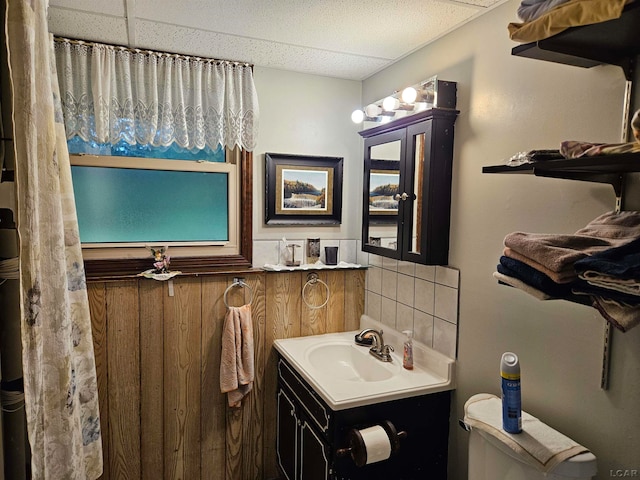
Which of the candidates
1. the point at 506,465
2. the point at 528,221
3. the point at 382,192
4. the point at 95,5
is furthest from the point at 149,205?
the point at 506,465

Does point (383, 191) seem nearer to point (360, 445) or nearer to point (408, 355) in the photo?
point (408, 355)

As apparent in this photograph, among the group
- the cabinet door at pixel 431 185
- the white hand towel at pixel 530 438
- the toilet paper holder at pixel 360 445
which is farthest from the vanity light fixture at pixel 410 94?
the toilet paper holder at pixel 360 445

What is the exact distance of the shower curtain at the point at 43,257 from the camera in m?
0.80

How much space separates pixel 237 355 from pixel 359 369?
63 centimetres

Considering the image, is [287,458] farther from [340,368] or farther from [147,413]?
[147,413]

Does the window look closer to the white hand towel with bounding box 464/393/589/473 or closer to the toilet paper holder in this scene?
the toilet paper holder

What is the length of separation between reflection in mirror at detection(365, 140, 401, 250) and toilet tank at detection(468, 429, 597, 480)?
0.92 meters

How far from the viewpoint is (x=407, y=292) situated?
2176mm

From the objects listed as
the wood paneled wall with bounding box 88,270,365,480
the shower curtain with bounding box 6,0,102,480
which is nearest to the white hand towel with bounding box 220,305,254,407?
the wood paneled wall with bounding box 88,270,365,480

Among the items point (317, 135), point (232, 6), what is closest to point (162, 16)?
point (232, 6)

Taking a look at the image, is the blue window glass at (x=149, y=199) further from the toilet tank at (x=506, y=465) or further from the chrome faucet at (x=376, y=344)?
the toilet tank at (x=506, y=465)

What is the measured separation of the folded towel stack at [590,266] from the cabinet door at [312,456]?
3.54 ft

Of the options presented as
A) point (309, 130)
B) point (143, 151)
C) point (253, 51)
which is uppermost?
point (253, 51)

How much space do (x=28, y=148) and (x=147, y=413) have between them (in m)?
1.77
